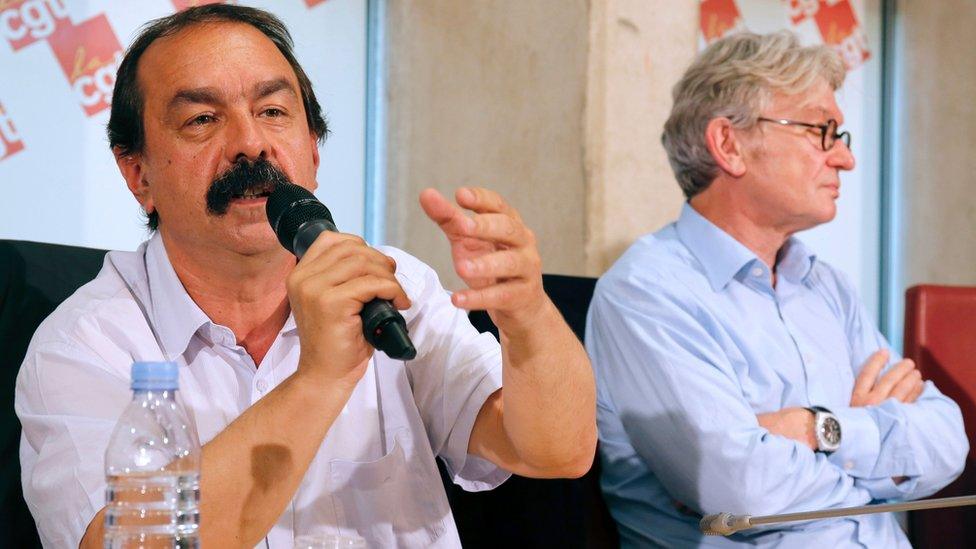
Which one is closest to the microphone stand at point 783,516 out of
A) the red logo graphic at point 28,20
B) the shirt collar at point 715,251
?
the shirt collar at point 715,251

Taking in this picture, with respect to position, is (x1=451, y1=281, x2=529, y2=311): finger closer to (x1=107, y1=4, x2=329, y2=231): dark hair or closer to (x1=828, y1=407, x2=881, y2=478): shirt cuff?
(x1=107, y1=4, x2=329, y2=231): dark hair

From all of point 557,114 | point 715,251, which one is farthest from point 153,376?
point 557,114

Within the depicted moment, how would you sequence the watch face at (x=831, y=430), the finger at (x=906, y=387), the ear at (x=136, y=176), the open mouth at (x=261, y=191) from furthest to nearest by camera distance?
the finger at (x=906, y=387) < the watch face at (x=831, y=430) < the ear at (x=136, y=176) < the open mouth at (x=261, y=191)

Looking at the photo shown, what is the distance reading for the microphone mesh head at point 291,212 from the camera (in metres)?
1.41

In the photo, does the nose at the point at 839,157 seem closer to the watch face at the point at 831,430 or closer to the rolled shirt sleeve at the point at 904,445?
the rolled shirt sleeve at the point at 904,445

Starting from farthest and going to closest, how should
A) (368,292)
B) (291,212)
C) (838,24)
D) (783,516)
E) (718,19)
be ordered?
1. (838,24)
2. (718,19)
3. (783,516)
4. (291,212)
5. (368,292)

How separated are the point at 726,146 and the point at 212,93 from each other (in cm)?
129

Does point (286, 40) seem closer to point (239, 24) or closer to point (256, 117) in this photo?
point (239, 24)

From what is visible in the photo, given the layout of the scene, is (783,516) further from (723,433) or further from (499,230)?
(499,230)

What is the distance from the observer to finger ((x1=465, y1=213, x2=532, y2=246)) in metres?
1.29

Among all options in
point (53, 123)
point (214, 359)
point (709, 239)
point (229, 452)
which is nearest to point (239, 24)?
point (214, 359)

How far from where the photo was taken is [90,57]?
3.09 meters

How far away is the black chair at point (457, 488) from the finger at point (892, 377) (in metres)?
0.63

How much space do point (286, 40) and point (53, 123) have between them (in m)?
1.28
